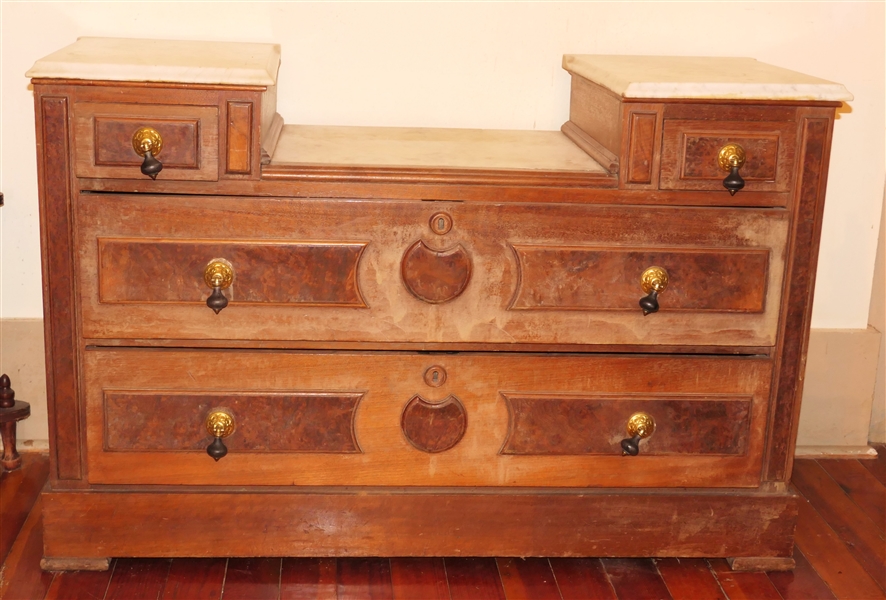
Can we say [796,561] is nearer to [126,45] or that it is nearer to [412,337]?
[412,337]

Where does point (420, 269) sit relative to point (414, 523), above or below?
above

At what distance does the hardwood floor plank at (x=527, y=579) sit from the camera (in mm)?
1968

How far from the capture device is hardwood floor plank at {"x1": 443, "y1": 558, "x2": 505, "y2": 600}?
1.96 metres

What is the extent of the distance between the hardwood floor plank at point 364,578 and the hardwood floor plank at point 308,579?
19 millimetres

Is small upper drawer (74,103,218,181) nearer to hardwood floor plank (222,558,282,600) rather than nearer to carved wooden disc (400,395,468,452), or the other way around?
carved wooden disc (400,395,468,452)

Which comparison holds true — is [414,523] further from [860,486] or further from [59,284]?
[860,486]

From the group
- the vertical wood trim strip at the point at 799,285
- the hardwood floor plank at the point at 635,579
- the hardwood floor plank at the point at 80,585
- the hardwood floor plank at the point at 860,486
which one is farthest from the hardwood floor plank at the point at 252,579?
the hardwood floor plank at the point at 860,486

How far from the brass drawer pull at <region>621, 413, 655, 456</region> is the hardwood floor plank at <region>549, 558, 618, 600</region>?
297 mm

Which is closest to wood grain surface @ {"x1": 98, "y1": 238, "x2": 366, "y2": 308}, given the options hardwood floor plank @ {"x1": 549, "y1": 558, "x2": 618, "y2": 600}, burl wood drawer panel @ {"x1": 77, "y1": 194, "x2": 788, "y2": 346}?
burl wood drawer panel @ {"x1": 77, "y1": 194, "x2": 788, "y2": 346}

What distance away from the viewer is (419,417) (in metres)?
1.92

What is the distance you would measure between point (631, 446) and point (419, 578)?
521mm

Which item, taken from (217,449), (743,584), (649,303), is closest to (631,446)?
(649,303)

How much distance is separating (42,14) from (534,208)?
125cm

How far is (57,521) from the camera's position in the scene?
1923mm
